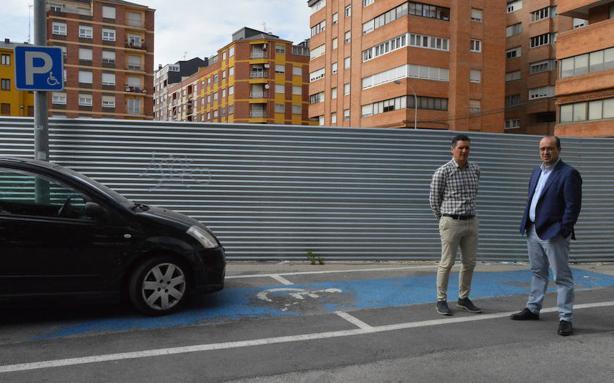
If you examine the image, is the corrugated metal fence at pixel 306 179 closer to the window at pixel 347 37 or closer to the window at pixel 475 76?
the window at pixel 475 76

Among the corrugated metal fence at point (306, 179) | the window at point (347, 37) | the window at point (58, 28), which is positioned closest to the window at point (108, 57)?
the window at point (58, 28)

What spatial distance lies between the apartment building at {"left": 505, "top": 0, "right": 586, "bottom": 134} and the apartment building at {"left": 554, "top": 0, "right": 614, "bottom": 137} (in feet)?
51.8

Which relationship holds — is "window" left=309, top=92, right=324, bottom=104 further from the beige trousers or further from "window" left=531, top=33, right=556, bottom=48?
the beige trousers

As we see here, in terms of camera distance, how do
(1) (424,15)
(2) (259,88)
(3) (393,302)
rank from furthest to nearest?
(2) (259,88) → (1) (424,15) → (3) (393,302)

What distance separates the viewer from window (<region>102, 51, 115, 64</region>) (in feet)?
229

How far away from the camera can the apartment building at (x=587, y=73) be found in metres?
38.2

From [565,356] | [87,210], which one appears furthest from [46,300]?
[565,356]

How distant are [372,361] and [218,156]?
17.1 ft

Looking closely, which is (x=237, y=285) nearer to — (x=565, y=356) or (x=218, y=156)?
(x=218, y=156)

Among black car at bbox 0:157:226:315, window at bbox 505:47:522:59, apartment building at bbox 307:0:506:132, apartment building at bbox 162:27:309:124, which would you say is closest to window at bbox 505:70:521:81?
window at bbox 505:47:522:59

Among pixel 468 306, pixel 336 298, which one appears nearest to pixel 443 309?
Result: pixel 468 306

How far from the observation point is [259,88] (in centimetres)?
8306

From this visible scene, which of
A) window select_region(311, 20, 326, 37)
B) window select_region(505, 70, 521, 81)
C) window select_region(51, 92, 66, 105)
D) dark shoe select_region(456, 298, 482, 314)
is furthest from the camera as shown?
window select_region(51, 92, 66, 105)

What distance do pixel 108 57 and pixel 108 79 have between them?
9.80ft
